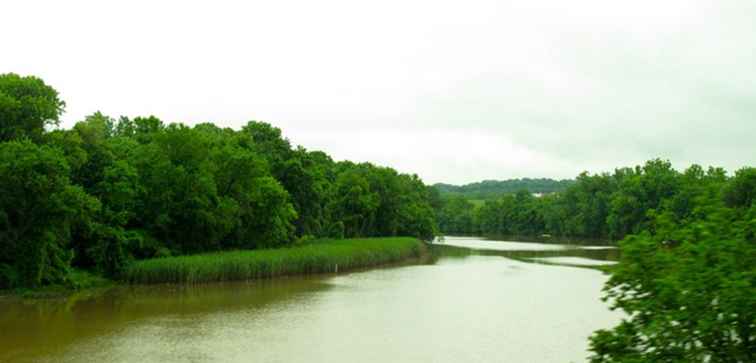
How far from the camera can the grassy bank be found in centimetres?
3772

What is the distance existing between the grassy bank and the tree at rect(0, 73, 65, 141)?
9.05 m

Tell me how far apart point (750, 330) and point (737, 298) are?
1.32ft

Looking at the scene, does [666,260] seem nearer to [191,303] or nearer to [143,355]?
[143,355]

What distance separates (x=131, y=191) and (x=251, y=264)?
7993mm

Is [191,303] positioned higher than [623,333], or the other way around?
[623,333]

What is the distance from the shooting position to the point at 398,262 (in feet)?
190

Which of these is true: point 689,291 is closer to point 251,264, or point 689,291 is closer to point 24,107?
point 24,107

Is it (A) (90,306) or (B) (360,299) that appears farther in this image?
(B) (360,299)

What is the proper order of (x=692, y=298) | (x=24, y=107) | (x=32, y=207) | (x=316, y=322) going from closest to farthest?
1. (x=692, y=298)
2. (x=316, y=322)
3. (x=32, y=207)
4. (x=24, y=107)

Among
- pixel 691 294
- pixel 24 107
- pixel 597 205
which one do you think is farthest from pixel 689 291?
pixel 597 205

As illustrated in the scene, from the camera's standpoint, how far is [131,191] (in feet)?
124

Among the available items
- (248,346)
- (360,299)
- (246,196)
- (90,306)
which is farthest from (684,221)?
(246,196)

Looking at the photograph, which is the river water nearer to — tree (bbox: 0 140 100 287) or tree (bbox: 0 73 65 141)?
tree (bbox: 0 140 100 287)

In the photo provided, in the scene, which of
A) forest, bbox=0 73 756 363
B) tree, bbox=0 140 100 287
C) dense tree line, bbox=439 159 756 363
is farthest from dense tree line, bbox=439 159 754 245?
dense tree line, bbox=439 159 756 363
